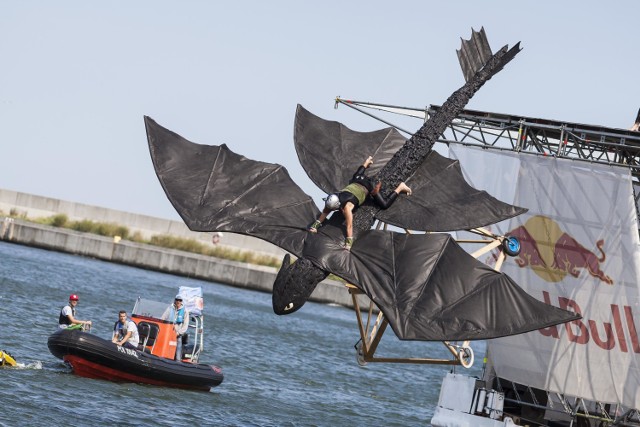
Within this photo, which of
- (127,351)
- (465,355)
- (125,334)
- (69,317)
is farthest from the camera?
(125,334)

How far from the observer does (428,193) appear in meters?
19.3

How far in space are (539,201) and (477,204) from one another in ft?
22.8

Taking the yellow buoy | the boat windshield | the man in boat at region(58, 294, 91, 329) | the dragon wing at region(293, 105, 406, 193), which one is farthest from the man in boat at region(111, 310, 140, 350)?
the dragon wing at region(293, 105, 406, 193)

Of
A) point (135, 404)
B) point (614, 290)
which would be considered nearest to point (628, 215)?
point (614, 290)

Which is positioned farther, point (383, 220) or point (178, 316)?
point (178, 316)

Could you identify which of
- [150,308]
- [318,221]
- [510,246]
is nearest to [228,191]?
[318,221]

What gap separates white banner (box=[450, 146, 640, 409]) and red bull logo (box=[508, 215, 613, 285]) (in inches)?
0.9

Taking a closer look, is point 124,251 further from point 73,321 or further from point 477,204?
point 477,204

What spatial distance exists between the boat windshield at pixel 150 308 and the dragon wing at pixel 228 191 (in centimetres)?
1201

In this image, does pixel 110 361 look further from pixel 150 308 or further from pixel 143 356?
pixel 150 308

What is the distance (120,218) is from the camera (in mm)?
85438

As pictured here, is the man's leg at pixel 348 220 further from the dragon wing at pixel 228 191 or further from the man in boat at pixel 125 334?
the man in boat at pixel 125 334

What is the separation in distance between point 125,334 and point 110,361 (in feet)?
3.98

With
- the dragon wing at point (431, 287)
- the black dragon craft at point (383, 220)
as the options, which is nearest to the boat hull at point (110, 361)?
the black dragon craft at point (383, 220)
